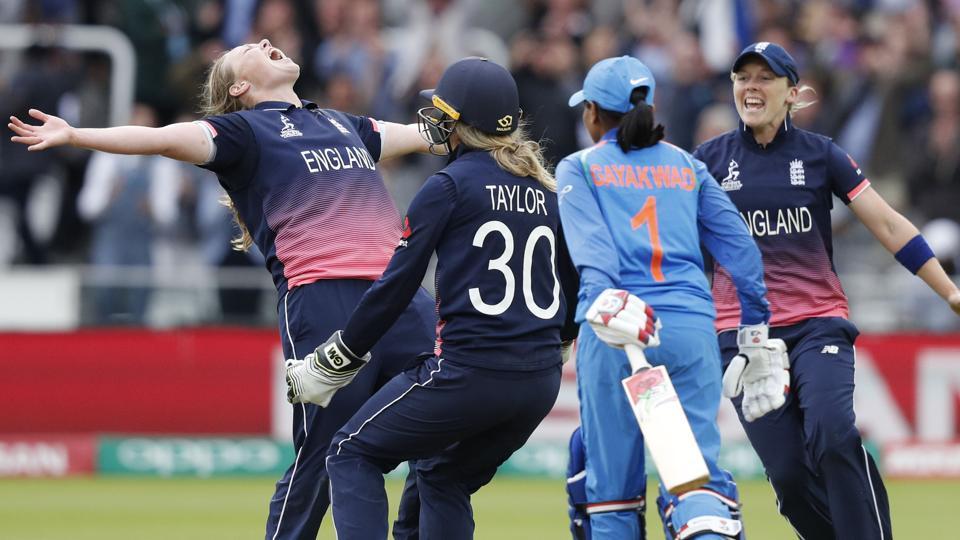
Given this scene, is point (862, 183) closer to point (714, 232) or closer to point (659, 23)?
point (714, 232)

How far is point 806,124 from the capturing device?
16594 mm

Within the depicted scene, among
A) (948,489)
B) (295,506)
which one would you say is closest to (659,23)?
(948,489)

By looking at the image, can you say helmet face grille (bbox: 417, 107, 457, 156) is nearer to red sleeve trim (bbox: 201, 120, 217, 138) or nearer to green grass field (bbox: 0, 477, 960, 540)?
red sleeve trim (bbox: 201, 120, 217, 138)

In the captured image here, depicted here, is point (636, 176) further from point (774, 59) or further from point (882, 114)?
point (882, 114)

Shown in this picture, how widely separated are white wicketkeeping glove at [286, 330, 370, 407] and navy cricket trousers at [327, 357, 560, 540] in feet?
0.58

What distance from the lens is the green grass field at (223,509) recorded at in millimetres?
11422

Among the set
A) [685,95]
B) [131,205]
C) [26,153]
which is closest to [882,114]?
[685,95]

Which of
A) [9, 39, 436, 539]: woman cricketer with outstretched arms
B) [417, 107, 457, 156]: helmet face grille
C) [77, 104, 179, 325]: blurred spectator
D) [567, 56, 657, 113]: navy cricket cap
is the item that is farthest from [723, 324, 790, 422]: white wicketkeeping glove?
[77, 104, 179, 325]: blurred spectator

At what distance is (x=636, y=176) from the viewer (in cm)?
714

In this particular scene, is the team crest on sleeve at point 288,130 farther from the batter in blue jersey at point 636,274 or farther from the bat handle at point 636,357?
the bat handle at point 636,357

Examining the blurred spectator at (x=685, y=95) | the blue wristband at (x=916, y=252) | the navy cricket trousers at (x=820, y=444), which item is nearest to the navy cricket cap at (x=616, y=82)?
the navy cricket trousers at (x=820, y=444)

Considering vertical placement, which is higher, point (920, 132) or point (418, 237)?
point (920, 132)

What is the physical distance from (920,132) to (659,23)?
3123 millimetres

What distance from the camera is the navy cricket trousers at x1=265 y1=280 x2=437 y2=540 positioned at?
7.68 metres
